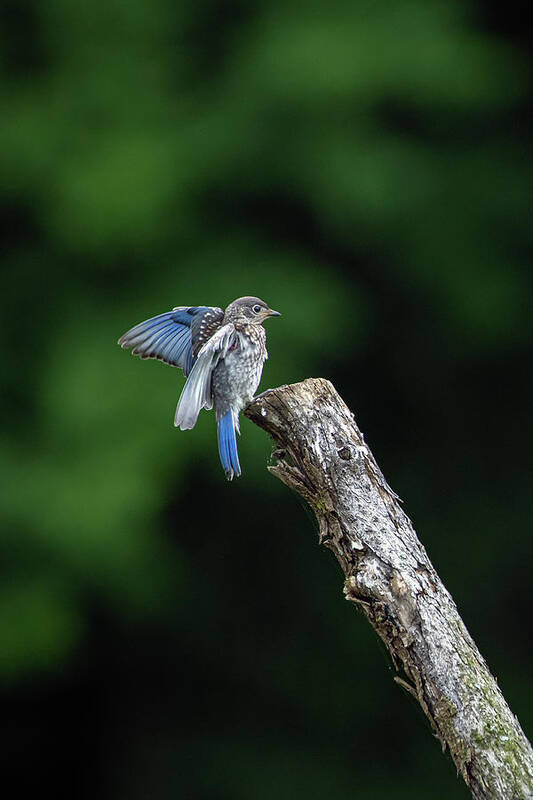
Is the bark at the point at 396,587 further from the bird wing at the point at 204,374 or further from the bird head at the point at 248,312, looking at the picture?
the bird head at the point at 248,312

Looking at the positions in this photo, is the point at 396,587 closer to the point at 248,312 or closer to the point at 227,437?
the point at 227,437

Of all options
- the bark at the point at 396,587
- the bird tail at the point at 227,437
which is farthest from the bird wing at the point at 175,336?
the bark at the point at 396,587

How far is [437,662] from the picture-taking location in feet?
7.30

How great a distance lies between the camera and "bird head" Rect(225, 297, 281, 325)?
3393mm

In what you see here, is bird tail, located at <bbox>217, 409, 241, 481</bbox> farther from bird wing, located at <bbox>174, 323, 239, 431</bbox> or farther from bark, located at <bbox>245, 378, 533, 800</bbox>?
bark, located at <bbox>245, 378, 533, 800</bbox>

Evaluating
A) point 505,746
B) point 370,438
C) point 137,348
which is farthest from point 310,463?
point 370,438

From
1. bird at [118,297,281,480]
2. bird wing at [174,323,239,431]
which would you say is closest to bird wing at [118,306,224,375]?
bird at [118,297,281,480]

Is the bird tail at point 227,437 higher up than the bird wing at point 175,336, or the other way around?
the bird wing at point 175,336

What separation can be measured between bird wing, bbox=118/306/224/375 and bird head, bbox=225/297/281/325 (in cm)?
5

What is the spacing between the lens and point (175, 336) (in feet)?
11.1

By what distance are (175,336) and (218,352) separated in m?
0.23

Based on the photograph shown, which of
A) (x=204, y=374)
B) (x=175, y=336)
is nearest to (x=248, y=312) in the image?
(x=175, y=336)

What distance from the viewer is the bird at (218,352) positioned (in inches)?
123

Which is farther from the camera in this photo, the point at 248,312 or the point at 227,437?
the point at 248,312
